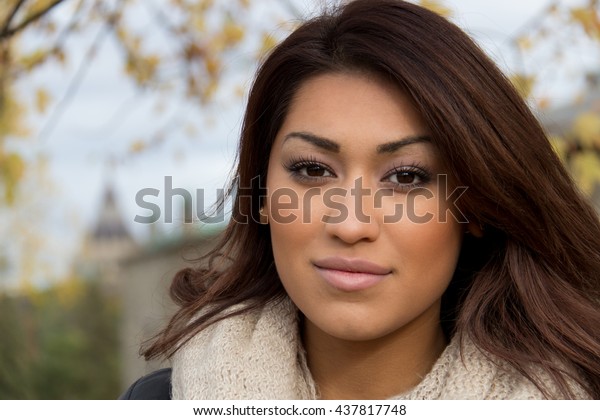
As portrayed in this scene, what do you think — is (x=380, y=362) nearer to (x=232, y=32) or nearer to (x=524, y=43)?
(x=524, y=43)

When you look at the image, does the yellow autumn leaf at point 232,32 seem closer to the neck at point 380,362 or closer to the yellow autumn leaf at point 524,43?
the yellow autumn leaf at point 524,43

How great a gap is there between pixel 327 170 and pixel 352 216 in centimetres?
20

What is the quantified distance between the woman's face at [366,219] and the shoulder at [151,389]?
0.65 metres

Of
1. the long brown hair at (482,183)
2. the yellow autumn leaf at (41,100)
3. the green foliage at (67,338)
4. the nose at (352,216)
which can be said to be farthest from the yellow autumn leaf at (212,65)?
the green foliage at (67,338)

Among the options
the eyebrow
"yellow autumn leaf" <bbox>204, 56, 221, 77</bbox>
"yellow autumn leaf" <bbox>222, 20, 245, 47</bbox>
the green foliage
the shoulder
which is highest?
"yellow autumn leaf" <bbox>222, 20, 245, 47</bbox>

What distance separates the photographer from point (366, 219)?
2096 mm

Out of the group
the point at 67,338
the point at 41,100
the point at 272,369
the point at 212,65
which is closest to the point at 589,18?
the point at 212,65

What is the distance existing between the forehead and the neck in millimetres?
585

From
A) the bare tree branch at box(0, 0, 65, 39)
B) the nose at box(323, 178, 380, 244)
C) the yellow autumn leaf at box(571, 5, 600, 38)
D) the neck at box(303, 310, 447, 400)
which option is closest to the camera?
the nose at box(323, 178, 380, 244)

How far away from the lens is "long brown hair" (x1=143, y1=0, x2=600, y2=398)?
2.21 meters

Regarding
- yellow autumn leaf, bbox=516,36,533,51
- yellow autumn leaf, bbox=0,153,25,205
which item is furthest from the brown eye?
yellow autumn leaf, bbox=0,153,25,205

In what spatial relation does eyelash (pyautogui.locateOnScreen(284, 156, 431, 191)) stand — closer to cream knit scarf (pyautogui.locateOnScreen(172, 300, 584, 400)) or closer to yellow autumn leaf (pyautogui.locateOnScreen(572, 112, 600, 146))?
cream knit scarf (pyautogui.locateOnScreen(172, 300, 584, 400))

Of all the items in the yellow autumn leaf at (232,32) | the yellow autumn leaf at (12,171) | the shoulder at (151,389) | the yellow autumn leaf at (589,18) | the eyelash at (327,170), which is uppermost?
the yellow autumn leaf at (232,32)

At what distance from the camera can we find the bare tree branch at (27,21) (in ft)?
10.7
